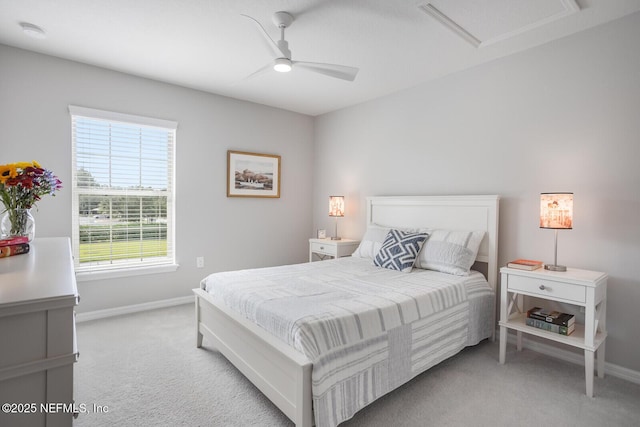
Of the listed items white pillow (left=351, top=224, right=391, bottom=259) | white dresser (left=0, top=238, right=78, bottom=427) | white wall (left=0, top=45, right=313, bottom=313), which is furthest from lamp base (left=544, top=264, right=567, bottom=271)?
white wall (left=0, top=45, right=313, bottom=313)

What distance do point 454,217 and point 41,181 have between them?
3.24 metres

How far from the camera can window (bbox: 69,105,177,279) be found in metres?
3.35

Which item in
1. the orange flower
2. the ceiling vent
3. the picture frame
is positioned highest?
the ceiling vent

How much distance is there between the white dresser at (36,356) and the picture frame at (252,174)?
3461 mm

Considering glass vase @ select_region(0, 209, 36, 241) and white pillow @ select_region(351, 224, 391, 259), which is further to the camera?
white pillow @ select_region(351, 224, 391, 259)

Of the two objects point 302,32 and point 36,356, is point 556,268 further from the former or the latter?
point 36,356

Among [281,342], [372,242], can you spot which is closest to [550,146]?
[372,242]

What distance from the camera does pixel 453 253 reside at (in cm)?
290

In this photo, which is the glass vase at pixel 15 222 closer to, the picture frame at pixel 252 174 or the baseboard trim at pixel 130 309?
the baseboard trim at pixel 130 309

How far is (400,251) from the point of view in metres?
3.06

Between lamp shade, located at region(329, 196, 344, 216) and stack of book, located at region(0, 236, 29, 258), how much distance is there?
3.18 metres

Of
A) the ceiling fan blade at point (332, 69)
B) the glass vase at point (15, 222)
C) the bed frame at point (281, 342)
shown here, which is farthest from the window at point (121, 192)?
the ceiling fan blade at point (332, 69)

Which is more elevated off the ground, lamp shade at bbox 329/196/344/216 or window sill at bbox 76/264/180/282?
lamp shade at bbox 329/196/344/216

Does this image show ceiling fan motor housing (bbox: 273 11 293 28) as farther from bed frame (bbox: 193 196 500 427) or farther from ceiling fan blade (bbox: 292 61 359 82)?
bed frame (bbox: 193 196 500 427)
